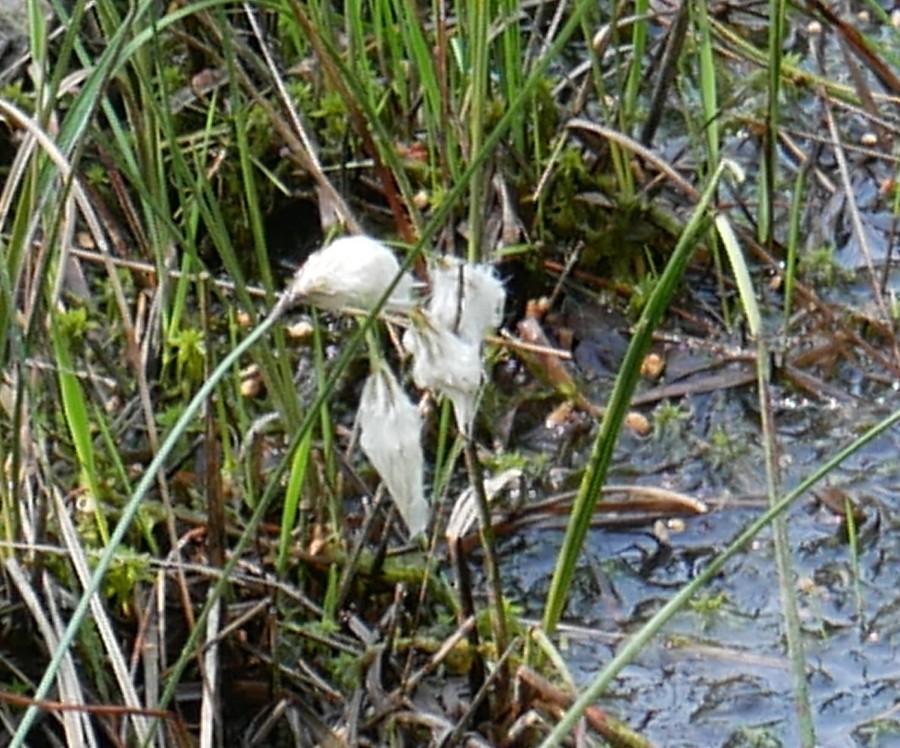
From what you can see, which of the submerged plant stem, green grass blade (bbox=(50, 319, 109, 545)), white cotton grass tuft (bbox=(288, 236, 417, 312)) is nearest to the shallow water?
the submerged plant stem

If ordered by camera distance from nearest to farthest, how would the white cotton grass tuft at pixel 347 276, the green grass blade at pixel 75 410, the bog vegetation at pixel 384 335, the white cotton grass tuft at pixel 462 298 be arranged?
the white cotton grass tuft at pixel 347 276, the white cotton grass tuft at pixel 462 298, the bog vegetation at pixel 384 335, the green grass blade at pixel 75 410

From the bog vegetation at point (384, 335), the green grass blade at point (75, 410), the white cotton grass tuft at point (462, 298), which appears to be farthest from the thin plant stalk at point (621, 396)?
the green grass blade at point (75, 410)

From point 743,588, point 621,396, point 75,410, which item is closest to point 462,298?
point 621,396

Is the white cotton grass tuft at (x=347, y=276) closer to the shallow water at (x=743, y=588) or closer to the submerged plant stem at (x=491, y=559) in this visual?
the submerged plant stem at (x=491, y=559)

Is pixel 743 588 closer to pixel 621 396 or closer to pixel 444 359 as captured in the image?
pixel 621 396

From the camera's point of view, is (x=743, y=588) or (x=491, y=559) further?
(x=743, y=588)

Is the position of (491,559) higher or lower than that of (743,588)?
higher
